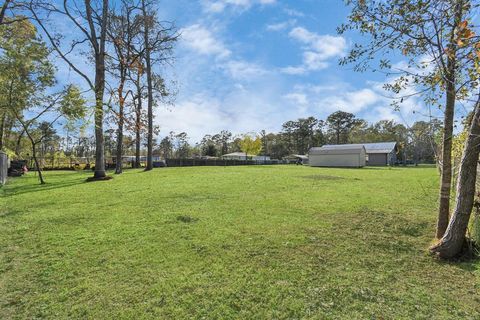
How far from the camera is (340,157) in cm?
3272

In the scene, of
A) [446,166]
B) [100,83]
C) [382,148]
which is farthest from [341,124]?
[446,166]

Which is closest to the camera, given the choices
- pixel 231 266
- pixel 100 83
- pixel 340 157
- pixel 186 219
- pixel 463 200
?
pixel 231 266

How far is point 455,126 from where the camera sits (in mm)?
3945

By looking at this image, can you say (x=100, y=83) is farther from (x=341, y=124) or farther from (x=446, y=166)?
(x=341, y=124)

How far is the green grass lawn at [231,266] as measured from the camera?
2521 mm

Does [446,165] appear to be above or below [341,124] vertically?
below

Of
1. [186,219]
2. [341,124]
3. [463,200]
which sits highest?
[341,124]

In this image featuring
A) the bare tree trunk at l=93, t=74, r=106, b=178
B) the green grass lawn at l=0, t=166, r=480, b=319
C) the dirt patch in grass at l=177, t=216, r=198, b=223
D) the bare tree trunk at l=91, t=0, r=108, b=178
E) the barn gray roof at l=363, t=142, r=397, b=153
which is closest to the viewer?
the green grass lawn at l=0, t=166, r=480, b=319

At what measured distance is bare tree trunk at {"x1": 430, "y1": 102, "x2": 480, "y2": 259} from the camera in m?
3.37

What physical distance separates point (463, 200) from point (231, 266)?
2.96m

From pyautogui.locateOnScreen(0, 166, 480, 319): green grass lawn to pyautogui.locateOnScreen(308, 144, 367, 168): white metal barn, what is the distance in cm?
2722

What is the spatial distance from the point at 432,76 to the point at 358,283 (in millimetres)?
2772

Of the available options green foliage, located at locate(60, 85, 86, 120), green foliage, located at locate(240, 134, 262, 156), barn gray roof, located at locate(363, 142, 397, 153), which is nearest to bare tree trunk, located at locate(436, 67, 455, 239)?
green foliage, located at locate(60, 85, 86, 120)

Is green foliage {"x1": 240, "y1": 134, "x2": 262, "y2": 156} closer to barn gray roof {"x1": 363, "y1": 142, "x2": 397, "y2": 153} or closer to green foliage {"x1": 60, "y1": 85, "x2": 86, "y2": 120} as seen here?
barn gray roof {"x1": 363, "y1": 142, "x2": 397, "y2": 153}
